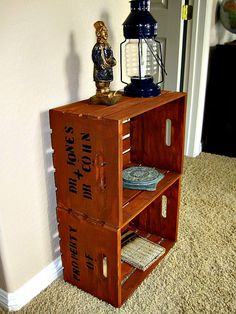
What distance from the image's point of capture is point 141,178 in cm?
130

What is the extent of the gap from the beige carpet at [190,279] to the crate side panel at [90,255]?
0.05 meters

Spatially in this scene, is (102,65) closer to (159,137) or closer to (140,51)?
(140,51)

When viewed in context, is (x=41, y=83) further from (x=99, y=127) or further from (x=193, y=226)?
(x=193, y=226)

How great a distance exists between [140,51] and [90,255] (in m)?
0.79

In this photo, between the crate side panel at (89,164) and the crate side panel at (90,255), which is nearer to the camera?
the crate side panel at (89,164)

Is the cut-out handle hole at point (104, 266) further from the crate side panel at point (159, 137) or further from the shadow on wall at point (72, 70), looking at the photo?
the shadow on wall at point (72, 70)

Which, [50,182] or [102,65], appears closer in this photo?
[102,65]

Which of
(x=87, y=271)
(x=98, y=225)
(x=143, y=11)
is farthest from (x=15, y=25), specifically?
(x=87, y=271)

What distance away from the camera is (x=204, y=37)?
7.34 feet

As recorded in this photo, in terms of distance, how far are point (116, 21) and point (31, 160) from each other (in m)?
0.68

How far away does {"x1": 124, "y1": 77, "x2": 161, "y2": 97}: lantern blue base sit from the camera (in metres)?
1.21

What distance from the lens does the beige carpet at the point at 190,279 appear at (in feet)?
3.91

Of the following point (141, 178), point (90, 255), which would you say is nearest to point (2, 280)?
point (90, 255)

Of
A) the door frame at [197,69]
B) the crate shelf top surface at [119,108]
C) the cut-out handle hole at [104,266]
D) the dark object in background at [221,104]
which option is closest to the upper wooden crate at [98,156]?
the crate shelf top surface at [119,108]
